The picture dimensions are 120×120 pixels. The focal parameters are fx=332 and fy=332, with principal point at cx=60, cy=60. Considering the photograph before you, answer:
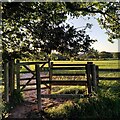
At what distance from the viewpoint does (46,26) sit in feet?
17.2

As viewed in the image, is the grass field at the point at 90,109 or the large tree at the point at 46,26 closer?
the large tree at the point at 46,26

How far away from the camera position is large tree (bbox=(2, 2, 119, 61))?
5.16m

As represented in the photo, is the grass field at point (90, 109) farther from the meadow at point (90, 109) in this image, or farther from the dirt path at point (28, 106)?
the dirt path at point (28, 106)

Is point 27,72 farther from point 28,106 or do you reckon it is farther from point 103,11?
point 103,11

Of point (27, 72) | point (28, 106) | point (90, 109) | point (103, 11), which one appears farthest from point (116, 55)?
point (27, 72)

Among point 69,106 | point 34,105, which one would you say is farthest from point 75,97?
point 34,105

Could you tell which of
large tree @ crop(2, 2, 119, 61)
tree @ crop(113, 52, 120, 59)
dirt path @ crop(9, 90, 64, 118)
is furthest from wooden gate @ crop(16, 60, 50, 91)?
tree @ crop(113, 52, 120, 59)

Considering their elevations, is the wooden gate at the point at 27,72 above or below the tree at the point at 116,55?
below

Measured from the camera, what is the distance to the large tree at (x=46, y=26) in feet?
16.9

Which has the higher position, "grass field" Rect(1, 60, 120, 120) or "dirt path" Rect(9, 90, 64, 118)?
"grass field" Rect(1, 60, 120, 120)

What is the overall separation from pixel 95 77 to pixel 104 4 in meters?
1.55

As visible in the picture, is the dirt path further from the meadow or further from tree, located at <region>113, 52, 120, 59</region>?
tree, located at <region>113, 52, 120, 59</region>

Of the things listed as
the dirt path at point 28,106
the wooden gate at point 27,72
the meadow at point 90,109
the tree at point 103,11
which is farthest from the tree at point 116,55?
the wooden gate at point 27,72

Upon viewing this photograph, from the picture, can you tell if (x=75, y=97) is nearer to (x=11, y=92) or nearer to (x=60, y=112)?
(x=60, y=112)
